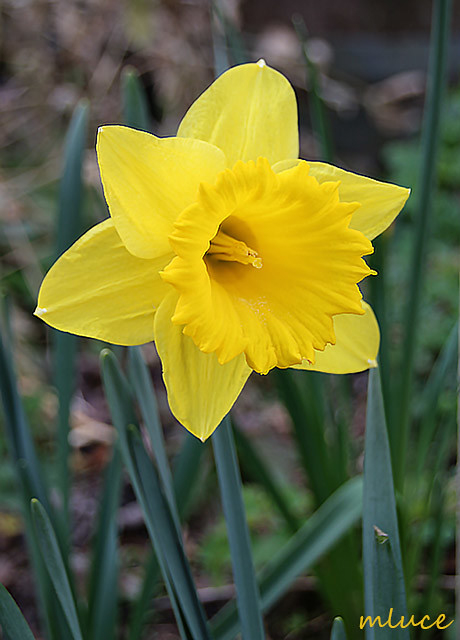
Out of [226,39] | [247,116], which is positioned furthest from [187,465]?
[226,39]

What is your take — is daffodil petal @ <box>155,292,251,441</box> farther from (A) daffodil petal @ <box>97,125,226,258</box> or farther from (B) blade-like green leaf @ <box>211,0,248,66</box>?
(B) blade-like green leaf @ <box>211,0,248,66</box>

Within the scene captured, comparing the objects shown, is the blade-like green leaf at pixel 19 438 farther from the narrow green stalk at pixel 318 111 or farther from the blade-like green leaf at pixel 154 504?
the narrow green stalk at pixel 318 111

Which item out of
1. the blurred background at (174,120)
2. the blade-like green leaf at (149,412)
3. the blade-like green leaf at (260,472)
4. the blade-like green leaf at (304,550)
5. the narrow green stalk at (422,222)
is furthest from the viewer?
the blurred background at (174,120)

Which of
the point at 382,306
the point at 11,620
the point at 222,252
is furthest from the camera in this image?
the point at 382,306

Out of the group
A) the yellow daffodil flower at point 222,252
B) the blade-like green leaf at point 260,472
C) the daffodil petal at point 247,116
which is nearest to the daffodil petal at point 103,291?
the yellow daffodil flower at point 222,252

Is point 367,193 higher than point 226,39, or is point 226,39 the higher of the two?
point 226,39

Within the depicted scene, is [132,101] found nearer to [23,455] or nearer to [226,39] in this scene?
[226,39]
